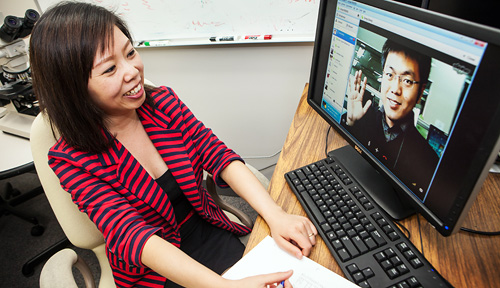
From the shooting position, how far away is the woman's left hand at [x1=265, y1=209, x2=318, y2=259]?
66cm

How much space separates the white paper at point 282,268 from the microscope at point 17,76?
116cm

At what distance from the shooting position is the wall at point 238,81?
1524 millimetres

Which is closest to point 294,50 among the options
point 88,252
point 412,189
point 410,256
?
point 412,189

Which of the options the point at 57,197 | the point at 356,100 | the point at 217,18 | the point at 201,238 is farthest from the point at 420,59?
the point at 217,18

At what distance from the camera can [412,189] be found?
634 millimetres

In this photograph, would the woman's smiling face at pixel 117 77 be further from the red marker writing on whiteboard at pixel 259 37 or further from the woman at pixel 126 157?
the red marker writing on whiteboard at pixel 259 37

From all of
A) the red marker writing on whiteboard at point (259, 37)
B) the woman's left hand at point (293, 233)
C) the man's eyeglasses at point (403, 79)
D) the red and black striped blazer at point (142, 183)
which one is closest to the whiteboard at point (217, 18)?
the red marker writing on whiteboard at point (259, 37)

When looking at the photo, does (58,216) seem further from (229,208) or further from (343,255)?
(343,255)

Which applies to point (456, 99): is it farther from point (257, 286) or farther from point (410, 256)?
point (257, 286)

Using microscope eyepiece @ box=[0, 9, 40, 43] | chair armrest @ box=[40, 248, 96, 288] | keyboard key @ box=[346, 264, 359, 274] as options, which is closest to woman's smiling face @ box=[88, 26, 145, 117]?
chair armrest @ box=[40, 248, 96, 288]

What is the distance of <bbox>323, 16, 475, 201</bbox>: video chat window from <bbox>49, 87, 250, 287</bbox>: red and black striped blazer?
422 mm

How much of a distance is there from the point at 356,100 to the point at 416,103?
0.18 meters

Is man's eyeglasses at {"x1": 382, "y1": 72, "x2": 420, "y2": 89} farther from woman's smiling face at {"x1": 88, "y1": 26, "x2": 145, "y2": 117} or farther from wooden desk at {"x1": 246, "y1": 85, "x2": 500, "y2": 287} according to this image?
woman's smiling face at {"x1": 88, "y1": 26, "x2": 145, "y2": 117}

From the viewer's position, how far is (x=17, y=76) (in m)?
1.36
